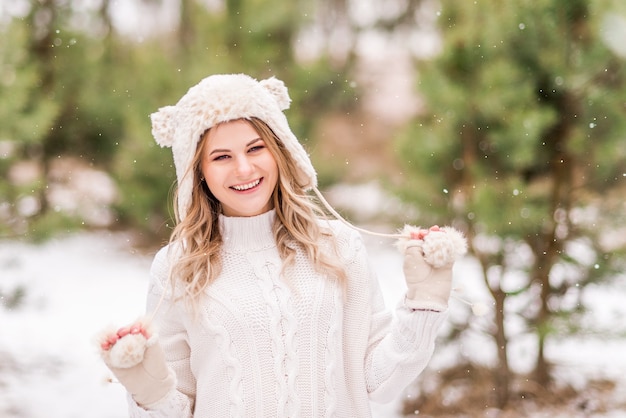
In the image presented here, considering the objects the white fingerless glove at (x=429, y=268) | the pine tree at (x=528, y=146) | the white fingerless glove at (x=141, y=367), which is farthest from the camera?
the pine tree at (x=528, y=146)

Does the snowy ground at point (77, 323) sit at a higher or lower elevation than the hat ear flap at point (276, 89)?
lower

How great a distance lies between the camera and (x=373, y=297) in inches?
51.8

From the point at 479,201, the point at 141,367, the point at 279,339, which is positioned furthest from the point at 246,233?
the point at 479,201

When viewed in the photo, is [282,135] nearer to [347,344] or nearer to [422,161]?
[347,344]

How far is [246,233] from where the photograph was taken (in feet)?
4.21

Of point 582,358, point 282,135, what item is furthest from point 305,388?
point 582,358

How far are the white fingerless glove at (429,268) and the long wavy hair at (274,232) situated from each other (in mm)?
148

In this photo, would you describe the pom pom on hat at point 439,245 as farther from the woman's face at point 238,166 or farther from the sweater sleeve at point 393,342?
the woman's face at point 238,166

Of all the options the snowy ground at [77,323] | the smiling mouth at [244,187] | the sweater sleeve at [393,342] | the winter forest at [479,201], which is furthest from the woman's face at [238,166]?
the snowy ground at [77,323]

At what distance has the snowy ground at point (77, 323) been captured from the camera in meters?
3.32

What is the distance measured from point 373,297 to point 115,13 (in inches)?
231

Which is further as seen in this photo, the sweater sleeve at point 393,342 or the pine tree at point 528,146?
the pine tree at point 528,146

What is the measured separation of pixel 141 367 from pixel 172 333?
0.63 feet

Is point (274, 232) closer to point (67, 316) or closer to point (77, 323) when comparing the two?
point (77, 323)
